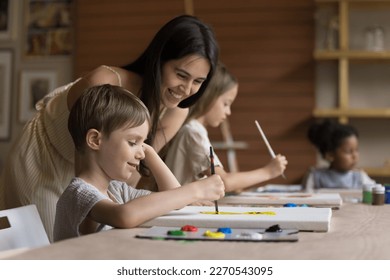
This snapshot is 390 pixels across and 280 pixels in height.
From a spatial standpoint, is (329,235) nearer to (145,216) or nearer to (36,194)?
(145,216)

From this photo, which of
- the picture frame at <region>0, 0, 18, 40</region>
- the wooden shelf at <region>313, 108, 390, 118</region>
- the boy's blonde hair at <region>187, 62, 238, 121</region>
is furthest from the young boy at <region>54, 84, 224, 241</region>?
the picture frame at <region>0, 0, 18, 40</region>

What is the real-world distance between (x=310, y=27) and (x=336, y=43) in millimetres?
218

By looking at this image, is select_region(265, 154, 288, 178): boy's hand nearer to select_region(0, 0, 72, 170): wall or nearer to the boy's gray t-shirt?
the boy's gray t-shirt

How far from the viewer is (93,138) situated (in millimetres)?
1452

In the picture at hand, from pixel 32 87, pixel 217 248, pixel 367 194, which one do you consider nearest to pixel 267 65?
pixel 32 87

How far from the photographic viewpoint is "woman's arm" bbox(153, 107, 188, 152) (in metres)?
2.17

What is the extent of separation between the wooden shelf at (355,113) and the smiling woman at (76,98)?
2496mm

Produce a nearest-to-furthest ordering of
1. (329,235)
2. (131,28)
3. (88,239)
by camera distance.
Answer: (88,239) → (329,235) → (131,28)

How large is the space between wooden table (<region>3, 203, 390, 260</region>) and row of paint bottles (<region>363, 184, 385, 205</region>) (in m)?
0.87

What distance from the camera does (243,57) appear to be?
15.1 feet

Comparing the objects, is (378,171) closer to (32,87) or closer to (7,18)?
(32,87)

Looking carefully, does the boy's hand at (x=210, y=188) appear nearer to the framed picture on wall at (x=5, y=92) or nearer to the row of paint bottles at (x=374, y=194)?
the row of paint bottles at (x=374, y=194)

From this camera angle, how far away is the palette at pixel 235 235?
1.06m
